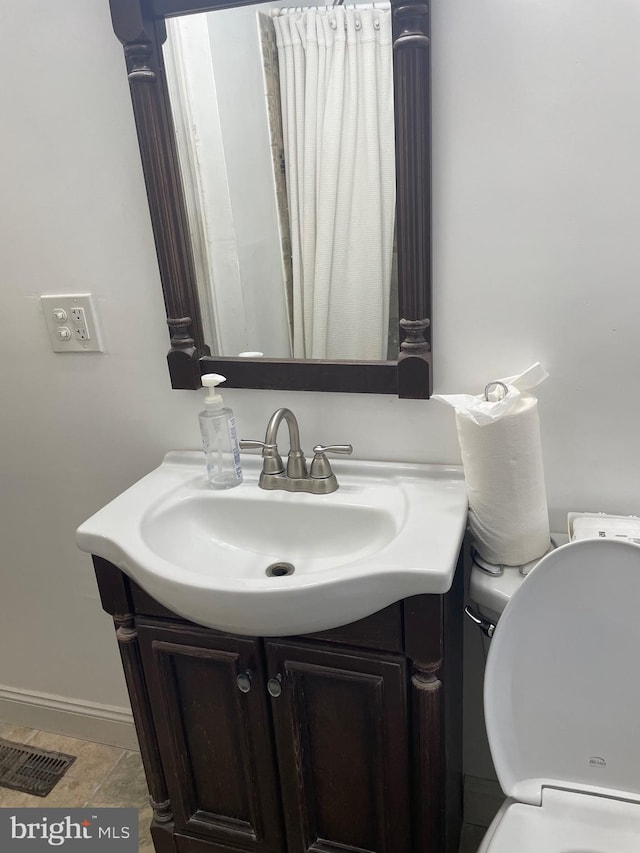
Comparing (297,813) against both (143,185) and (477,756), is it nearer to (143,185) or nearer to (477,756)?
(477,756)

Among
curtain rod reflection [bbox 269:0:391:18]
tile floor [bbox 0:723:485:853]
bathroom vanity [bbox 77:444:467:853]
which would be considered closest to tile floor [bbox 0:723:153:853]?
tile floor [bbox 0:723:485:853]

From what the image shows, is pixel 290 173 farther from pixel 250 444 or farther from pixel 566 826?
pixel 566 826

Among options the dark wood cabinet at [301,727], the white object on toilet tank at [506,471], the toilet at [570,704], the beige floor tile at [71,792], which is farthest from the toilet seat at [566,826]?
the beige floor tile at [71,792]

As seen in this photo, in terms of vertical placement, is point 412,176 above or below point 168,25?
below

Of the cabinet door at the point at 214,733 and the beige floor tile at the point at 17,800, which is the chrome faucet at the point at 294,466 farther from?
the beige floor tile at the point at 17,800

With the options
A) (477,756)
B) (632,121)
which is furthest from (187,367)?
(477,756)

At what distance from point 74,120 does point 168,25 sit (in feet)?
0.85

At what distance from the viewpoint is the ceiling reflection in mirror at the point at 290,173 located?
112cm

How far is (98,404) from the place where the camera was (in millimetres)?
1491

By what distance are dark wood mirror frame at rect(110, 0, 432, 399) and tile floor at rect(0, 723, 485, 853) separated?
1.08m

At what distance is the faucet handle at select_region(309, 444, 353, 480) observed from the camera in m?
1.25

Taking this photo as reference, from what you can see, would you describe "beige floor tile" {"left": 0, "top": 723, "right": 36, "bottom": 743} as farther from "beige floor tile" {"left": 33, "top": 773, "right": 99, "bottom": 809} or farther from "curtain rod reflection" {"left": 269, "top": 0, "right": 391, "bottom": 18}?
"curtain rod reflection" {"left": 269, "top": 0, "right": 391, "bottom": 18}

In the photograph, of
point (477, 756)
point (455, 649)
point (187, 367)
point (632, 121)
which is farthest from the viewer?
point (477, 756)

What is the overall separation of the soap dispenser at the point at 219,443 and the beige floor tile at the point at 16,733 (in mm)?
1139
